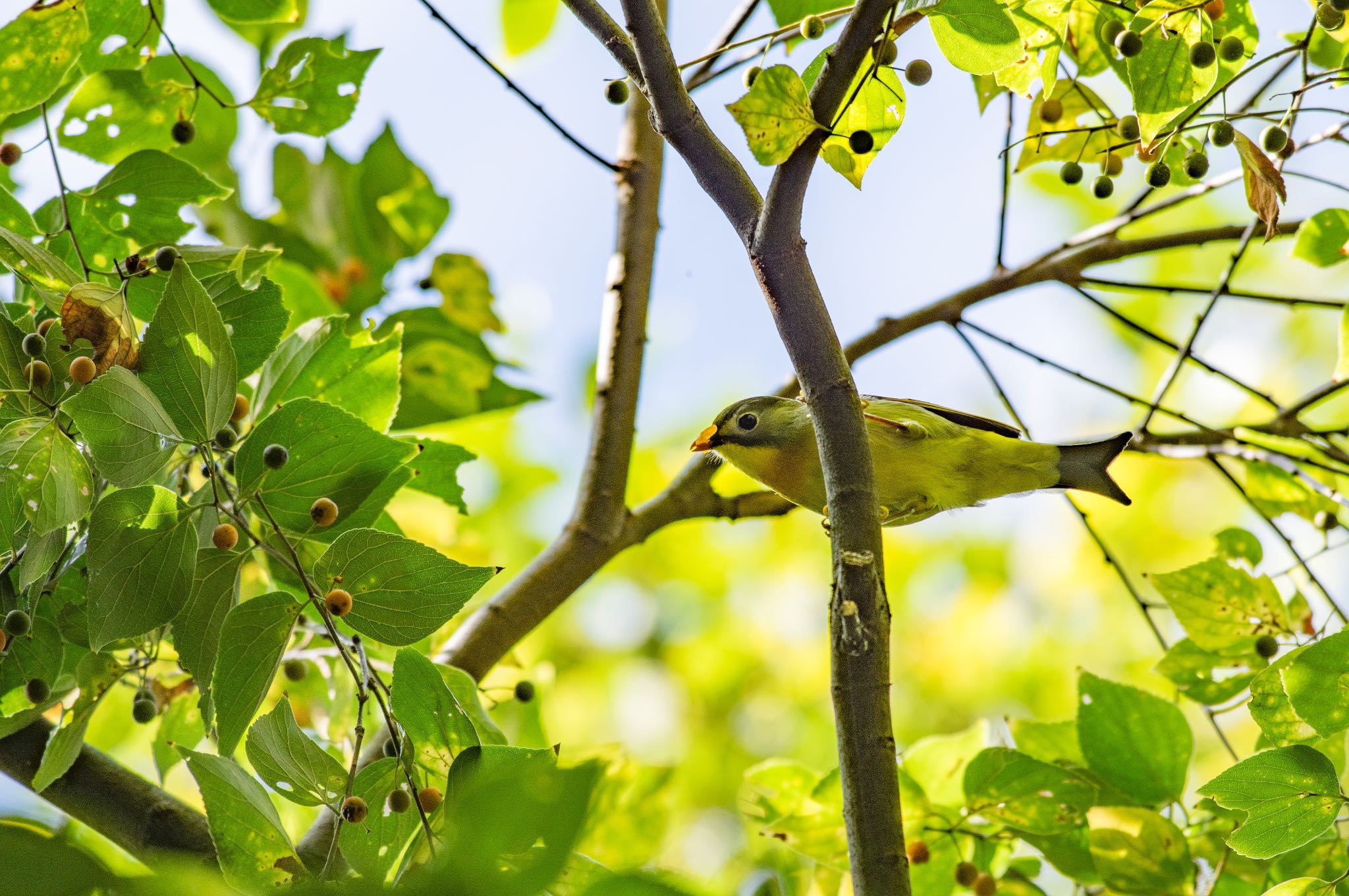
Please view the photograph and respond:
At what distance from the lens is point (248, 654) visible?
1396mm

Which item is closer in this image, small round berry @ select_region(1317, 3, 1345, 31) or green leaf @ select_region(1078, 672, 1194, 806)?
small round berry @ select_region(1317, 3, 1345, 31)

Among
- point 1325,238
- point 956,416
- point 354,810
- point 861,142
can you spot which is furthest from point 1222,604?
point 354,810

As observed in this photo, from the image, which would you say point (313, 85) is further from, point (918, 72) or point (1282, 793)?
point (1282, 793)

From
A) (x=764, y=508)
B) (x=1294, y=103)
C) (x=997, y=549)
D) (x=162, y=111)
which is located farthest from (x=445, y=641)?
(x=997, y=549)

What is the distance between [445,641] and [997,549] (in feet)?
10.1

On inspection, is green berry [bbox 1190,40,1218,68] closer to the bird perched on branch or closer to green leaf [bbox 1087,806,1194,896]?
the bird perched on branch

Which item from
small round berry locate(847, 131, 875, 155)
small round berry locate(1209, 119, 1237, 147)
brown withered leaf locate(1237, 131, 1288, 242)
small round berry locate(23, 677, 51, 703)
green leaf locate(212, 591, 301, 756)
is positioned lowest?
small round berry locate(23, 677, 51, 703)

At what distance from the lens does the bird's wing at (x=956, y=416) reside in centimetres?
261

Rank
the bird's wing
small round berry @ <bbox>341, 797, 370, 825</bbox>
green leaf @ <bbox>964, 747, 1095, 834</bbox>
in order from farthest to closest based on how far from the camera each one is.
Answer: the bird's wing
green leaf @ <bbox>964, 747, 1095, 834</bbox>
small round berry @ <bbox>341, 797, 370, 825</bbox>

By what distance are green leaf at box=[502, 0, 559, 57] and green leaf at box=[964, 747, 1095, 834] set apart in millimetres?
1877

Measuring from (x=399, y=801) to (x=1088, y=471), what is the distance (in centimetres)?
179

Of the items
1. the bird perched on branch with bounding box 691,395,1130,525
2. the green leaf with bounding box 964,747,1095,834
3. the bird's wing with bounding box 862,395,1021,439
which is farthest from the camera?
the bird's wing with bounding box 862,395,1021,439

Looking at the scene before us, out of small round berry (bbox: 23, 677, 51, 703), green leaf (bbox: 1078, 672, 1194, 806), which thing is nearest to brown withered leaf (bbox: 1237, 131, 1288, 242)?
green leaf (bbox: 1078, 672, 1194, 806)

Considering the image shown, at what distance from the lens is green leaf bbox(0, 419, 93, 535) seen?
4.14ft
